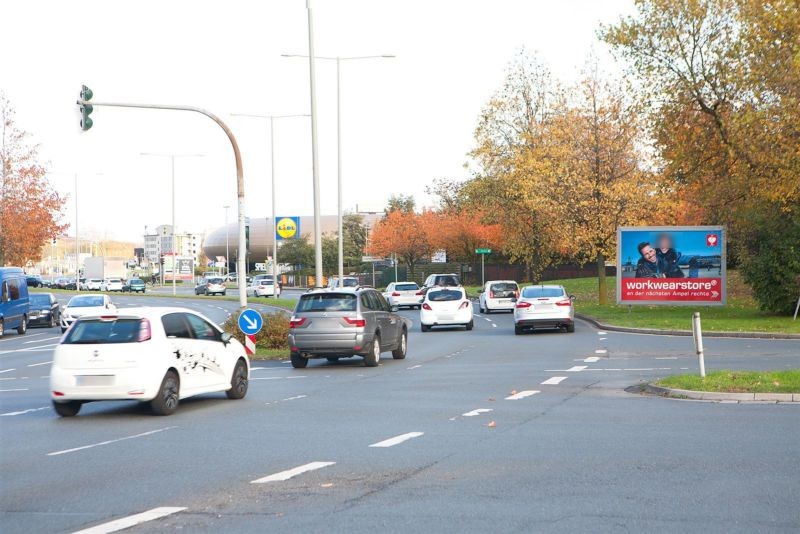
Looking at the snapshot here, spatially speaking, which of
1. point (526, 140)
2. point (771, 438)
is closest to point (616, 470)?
point (771, 438)

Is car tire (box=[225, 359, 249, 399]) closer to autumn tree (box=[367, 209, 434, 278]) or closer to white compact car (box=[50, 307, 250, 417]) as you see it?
white compact car (box=[50, 307, 250, 417])

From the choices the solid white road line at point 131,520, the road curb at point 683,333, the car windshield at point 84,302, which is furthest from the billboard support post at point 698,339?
the car windshield at point 84,302

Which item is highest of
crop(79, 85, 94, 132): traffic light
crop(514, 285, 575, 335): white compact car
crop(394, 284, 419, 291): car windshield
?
crop(79, 85, 94, 132): traffic light

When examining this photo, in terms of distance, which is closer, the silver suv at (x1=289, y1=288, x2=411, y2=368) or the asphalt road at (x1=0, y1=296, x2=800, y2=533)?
the asphalt road at (x1=0, y1=296, x2=800, y2=533)

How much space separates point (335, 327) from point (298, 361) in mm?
1447

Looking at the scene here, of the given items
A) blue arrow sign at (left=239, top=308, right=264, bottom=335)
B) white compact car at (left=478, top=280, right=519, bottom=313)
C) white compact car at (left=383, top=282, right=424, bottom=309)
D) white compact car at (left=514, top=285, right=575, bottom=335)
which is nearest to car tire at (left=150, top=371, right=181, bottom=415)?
blue arrow sign at (left=239, top=308, right=264, bottom=335)

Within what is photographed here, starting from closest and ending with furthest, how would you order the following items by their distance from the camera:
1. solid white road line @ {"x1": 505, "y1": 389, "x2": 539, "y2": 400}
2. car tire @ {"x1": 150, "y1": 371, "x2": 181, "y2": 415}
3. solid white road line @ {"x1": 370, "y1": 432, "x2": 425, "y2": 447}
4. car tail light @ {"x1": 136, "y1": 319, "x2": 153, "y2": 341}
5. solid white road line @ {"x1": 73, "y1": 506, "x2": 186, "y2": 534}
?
solid white road line @ {"x1": 73, "y1": 506, "x2": 186, "y2": 534}
solid white road line @ {"x1": 370, "y1": 432, "x2": 425, "y2": 447}
car tire @ {"x1": 150, "y1": 371, "x2": 181, "y2": 415}
car tail light @ {"x1": 136, "y1": 319, "x2": 153, "y2": 341}
solid white road line @ {"x1": 505, "y1": 389, "x2": 539, "y2": 400}

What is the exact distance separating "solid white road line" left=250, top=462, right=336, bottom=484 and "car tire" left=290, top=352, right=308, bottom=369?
1300 cm

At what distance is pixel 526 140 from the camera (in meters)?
54.7

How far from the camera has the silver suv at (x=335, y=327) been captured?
72.1ft

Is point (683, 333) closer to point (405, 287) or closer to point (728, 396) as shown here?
point (728, 396)

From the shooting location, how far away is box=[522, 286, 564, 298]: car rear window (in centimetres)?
3244

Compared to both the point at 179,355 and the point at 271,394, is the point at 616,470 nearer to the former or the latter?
the point at 179,355

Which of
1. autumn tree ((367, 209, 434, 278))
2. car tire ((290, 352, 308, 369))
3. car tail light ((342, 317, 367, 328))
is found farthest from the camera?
autumn tree ((367, 209, 434, 278))
